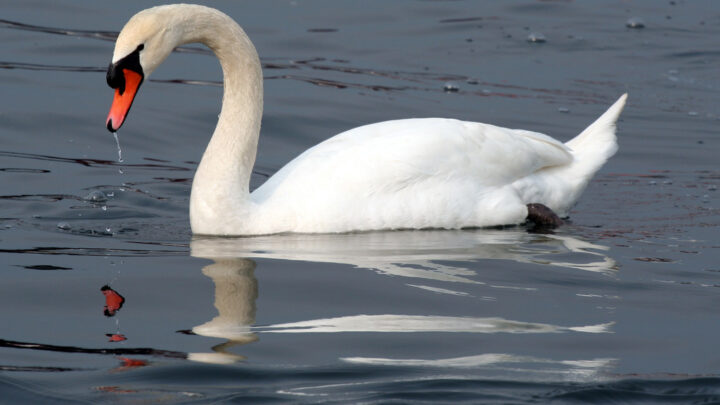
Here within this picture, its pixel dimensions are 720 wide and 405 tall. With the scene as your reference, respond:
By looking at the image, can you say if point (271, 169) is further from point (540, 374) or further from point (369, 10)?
point (369, 10)

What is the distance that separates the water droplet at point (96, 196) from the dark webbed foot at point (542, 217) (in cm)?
280

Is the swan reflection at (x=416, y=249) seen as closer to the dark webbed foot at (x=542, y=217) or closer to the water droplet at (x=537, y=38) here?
the dark webbed foot at (x=542, y=217)

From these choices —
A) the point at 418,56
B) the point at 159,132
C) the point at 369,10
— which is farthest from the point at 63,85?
the point at 369,10

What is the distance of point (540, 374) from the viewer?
16.4 ft

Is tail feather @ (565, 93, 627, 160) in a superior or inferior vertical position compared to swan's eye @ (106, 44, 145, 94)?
inferior

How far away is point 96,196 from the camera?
8.70 meters

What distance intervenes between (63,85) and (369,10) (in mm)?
5334

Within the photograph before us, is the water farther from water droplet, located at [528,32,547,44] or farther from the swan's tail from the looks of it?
water droplet, located at [528,32,547,44]

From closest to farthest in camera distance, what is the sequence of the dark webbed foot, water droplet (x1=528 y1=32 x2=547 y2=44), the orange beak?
the orange beak → the dark webbed foot → water droplet (x1=528 y1=32 x2=547 y2=44)

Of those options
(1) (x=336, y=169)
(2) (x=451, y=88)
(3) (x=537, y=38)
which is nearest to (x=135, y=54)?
(1) (x=336, y=169)

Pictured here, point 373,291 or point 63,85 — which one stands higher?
point 63,85

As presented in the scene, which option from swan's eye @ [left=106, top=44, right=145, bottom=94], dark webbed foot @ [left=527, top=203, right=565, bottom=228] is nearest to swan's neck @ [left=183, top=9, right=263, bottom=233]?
swan's eye @ [left=106, top=44, right=145, bottom=94]

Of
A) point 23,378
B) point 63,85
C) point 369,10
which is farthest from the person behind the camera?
point 369,10

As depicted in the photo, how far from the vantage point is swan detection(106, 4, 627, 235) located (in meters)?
7.61
